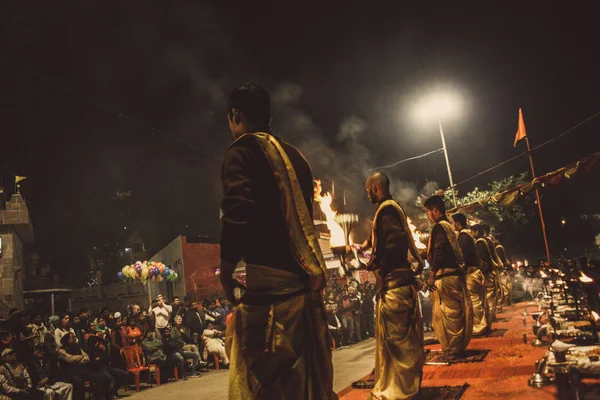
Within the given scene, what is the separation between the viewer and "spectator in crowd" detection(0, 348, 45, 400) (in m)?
8.03

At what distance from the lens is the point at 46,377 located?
9078mm

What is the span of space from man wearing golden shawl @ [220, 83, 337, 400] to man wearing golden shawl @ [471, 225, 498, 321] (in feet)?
28.2

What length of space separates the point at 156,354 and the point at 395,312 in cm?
918

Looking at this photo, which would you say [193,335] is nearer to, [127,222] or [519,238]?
[519,238]

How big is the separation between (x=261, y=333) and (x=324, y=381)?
0.44m

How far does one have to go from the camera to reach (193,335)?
1437cm

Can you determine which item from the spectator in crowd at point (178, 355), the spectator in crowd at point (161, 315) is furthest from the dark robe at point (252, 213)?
the spectator in crowd at point (161, 315)

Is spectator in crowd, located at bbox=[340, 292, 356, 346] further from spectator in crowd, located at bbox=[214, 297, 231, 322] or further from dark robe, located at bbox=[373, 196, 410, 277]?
dark robe, located at bbox=[373, 196, 410, 277]

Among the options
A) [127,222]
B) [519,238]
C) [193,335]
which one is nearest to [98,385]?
[193,335]

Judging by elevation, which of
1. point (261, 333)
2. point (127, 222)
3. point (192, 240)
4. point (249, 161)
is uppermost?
point (127, 222)

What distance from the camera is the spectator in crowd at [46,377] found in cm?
895

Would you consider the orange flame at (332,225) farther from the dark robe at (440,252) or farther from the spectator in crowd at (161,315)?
the spectator in crowd at (161,315)

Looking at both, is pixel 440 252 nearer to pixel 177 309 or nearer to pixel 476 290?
pixel 476 290

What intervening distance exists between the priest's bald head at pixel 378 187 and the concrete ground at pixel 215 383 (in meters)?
3.67
